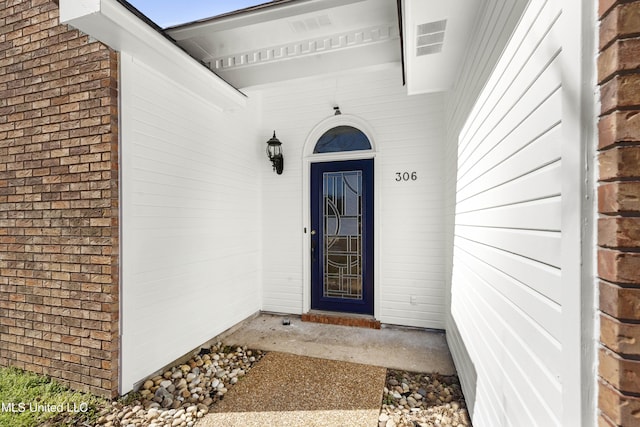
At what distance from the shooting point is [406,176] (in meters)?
3.76

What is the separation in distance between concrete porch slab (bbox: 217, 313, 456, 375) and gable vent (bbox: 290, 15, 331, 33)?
313 cm

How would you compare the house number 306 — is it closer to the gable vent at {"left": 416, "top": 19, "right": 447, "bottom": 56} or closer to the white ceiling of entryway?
the white ceiling of entryway

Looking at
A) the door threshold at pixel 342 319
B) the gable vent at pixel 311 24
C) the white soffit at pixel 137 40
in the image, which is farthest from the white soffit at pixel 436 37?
the door threshold at pixel 342 319

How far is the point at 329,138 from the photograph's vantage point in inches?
162

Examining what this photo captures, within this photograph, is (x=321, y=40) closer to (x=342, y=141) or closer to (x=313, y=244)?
(x=342, y=141)

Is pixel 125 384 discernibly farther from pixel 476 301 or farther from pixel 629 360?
pixel 629 360

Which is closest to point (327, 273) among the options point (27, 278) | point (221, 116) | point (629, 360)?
point (221, 116)

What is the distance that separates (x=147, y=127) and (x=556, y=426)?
312 cm

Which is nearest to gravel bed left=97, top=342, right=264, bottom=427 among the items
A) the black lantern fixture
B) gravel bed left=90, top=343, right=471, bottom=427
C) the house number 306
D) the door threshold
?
gravel bed left=90, top=343, right=471, bottom=427

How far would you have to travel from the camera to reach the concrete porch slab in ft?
9.55

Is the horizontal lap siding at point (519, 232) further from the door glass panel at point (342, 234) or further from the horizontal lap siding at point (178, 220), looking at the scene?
the horizontal lap siding at point (178, 220)

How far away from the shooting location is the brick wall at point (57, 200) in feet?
7.62

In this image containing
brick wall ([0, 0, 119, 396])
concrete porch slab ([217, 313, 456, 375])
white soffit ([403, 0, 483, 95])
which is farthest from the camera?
concrete porch slab ([217, 313, 456, 375])
